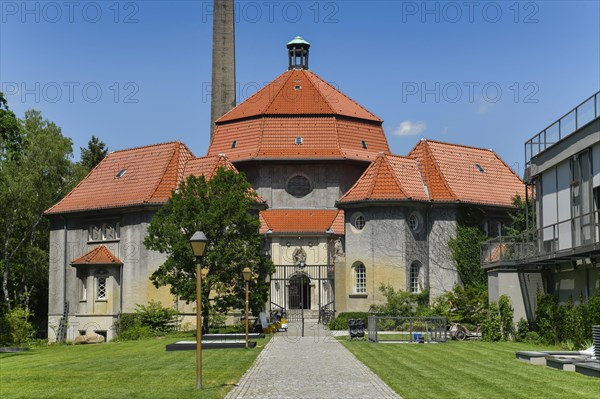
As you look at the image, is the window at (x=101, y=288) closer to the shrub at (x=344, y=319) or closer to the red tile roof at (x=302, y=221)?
the red tile roof at (x=302, y=221)

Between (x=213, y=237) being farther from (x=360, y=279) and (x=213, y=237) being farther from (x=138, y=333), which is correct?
(x=360, y=279)

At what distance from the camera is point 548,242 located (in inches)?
1294

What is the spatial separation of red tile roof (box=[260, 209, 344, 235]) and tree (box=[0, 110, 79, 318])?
17636 millimetres

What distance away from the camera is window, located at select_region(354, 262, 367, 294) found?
49156 millimetres

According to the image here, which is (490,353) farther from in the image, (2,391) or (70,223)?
(70,223)

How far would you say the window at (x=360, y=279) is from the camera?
49156mm

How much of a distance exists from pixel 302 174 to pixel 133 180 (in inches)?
389

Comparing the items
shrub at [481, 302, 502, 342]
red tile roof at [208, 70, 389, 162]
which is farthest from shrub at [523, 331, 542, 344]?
red tile roof at [208, 70, 389, 162]

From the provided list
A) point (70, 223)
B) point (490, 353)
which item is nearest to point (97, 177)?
point (70, 223)

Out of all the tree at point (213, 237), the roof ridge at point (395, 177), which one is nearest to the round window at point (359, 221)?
the roof ridge at point (395, 177)

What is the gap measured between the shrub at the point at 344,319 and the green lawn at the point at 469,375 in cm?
1670

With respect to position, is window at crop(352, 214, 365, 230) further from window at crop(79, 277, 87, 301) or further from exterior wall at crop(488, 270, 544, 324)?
window at crop(79, 277, 87, 301)

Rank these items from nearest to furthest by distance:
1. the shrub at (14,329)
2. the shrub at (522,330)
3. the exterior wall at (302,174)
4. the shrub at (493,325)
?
1. the shrub at (522,330)
2. the shrub at (493,325)
3. the shrub at (14,329)
4. the exterior wall at (302,174)

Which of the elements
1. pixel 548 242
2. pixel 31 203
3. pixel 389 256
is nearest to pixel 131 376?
pixel 548 242
